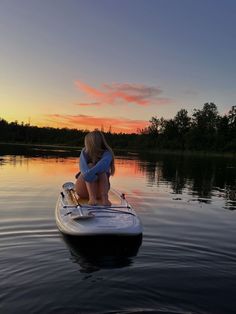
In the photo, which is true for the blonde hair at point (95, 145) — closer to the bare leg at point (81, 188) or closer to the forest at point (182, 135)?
the bare leg at point (81, 188)

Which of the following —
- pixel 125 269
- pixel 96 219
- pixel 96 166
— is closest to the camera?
pixel 125 269

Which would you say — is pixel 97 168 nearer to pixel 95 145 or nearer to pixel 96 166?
pixel 96 166

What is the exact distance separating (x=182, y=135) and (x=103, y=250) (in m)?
126

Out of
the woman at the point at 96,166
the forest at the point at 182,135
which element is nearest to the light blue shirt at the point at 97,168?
the woman at the point at 96,166

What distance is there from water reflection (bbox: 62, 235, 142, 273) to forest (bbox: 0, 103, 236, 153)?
9975 cm

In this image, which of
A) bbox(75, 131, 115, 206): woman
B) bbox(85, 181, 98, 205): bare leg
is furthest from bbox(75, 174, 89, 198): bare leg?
bbox(85, 181, 98, 205): bare leg

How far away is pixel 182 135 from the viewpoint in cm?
13225

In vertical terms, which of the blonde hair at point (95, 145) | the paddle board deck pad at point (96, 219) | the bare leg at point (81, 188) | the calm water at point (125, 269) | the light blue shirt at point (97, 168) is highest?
the blonde hair at point (95, 145)

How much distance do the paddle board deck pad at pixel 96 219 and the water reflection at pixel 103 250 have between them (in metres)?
0.14

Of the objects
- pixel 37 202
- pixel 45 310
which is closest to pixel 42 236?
pixel 45 310

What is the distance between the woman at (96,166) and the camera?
952cm

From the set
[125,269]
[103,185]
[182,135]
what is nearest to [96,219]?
[103,185]

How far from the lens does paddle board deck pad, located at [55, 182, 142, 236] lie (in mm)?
7969

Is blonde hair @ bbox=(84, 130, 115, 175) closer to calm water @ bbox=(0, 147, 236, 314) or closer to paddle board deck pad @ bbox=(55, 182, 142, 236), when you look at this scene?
paddle board deck pad @ bbox=(55, 182, 142, 236)
